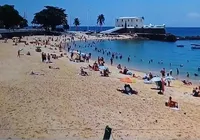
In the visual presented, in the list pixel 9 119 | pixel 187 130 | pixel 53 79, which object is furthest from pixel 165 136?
pixel 53 79

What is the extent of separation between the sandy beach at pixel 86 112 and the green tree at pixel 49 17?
78.7 metres

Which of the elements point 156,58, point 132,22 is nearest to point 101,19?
point 132,22

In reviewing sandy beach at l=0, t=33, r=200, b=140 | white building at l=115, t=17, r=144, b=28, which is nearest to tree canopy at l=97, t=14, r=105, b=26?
white building at l=115, t=17, r=144, b=28

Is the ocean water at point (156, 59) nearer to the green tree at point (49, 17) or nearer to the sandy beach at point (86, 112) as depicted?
the sandy beach at point (86, 112)

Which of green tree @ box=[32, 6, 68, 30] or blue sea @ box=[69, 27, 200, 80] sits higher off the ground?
green tree @ box=[32, 6, 68, 30]

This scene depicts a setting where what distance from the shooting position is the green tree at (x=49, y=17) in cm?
9930

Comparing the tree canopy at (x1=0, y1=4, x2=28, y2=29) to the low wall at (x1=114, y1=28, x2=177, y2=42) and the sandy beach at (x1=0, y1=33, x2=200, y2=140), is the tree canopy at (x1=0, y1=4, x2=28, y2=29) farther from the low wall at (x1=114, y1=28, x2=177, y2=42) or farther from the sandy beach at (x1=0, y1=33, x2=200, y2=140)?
the sandy beach at (x1=0, y1=33, x2=200, y2=140)

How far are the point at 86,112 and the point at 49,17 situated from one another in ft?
285

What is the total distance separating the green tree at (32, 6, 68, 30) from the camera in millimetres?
99300

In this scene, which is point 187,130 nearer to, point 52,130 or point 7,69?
point 52,130

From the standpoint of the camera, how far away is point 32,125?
1223cm

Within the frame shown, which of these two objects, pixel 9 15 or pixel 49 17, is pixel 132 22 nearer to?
pixel 49 17

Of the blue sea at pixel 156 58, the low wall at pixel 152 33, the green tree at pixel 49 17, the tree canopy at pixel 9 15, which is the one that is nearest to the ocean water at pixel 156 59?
the blue sea at pixel 156 58

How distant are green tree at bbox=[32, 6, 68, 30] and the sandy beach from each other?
7873 centimetres
